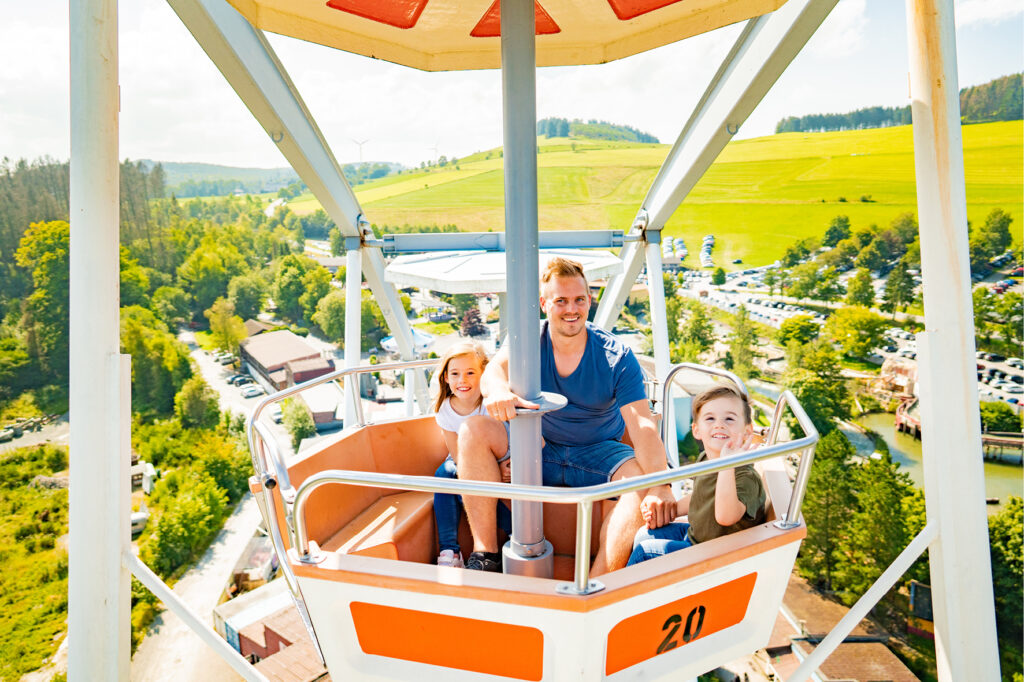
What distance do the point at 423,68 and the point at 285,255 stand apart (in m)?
59.6

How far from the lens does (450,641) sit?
1.70 m

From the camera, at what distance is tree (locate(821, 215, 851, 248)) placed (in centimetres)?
4897

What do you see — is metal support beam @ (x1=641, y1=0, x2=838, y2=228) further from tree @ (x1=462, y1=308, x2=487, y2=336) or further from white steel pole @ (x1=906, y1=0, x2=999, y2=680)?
tree @ (x1=462, y1=308, x2=487, y2=336)

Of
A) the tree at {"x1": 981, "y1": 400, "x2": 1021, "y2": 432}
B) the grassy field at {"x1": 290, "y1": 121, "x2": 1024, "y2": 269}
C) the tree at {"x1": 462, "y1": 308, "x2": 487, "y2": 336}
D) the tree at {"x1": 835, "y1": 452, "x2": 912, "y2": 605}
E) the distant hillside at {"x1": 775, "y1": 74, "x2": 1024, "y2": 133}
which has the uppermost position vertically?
the distant hillside at {"x1": 775, "y1": 74, "x2": 1024, "y2": 133}

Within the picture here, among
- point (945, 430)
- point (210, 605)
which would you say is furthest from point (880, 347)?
point (945, 430)

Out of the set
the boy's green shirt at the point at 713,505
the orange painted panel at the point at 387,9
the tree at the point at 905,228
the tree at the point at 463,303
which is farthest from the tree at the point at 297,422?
the boy's green shirt at the point at 713,505

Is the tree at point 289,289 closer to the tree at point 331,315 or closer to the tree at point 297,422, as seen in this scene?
the tree at point 331,315

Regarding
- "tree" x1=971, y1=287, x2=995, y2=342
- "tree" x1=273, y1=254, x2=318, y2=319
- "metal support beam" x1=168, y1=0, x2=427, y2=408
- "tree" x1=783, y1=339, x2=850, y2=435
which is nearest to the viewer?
"metal support beam" x1=168, y1=0, x2=427, y2=408

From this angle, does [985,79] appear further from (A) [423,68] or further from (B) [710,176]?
(A) [423,68]

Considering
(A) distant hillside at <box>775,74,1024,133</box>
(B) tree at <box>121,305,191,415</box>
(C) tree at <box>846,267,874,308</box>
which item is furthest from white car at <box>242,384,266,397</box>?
(A) distant hillside at <box>775,74,1024,133</box>

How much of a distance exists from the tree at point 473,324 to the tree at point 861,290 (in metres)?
24.2

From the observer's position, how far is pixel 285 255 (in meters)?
59.0

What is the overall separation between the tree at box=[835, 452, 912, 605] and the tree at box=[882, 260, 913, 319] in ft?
66.8

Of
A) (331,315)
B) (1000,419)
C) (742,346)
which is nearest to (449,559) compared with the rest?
(1000,419)
